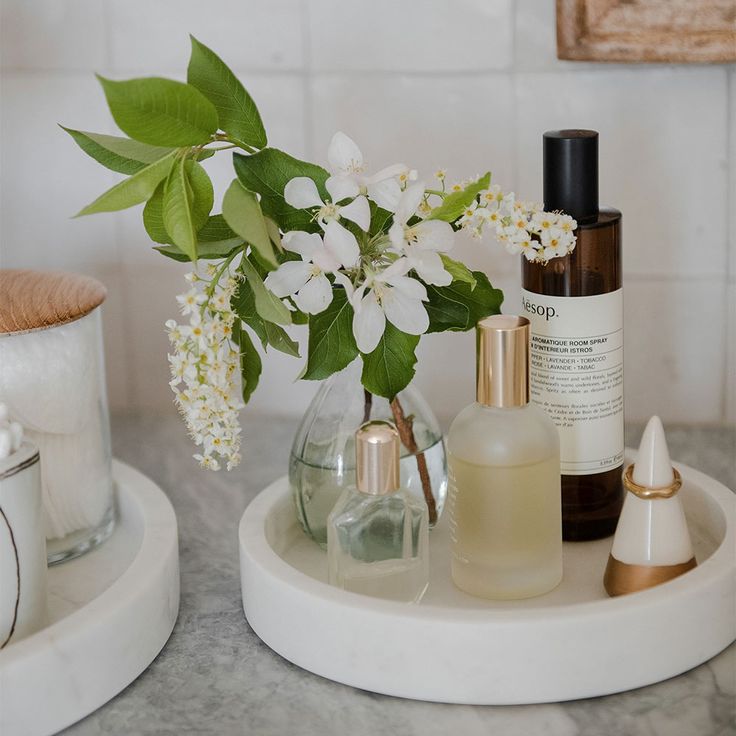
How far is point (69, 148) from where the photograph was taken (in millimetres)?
947

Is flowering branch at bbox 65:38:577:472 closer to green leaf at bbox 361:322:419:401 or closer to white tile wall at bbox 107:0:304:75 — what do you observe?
green leaf at bbox 361:322:419:401

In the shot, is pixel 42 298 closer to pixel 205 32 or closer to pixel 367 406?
pixel 367 406

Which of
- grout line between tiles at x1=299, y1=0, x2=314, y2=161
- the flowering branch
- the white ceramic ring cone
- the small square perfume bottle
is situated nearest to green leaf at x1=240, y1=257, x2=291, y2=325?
the flowering branch

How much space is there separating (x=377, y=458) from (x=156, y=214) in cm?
17

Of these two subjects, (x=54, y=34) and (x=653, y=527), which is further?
(x=54, y=34)

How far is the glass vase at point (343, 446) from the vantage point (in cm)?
67

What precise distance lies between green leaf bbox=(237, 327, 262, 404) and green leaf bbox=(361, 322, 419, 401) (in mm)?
64

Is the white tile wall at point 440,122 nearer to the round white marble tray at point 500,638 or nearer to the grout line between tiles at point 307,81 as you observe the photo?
the grout line between tiles at point 307,81

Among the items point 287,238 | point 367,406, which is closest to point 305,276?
point 287,238

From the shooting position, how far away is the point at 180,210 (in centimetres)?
55

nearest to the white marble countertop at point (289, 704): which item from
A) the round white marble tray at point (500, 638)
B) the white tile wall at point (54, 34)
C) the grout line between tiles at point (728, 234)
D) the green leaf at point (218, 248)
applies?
the round white marble tray at point (500, 638)

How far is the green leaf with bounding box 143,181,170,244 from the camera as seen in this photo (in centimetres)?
57

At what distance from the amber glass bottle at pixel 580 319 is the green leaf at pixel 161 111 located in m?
0.22

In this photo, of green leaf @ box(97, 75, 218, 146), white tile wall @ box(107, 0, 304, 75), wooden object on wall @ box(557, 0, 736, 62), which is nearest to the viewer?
green leaf @ box(97, 75, 218, 146)
